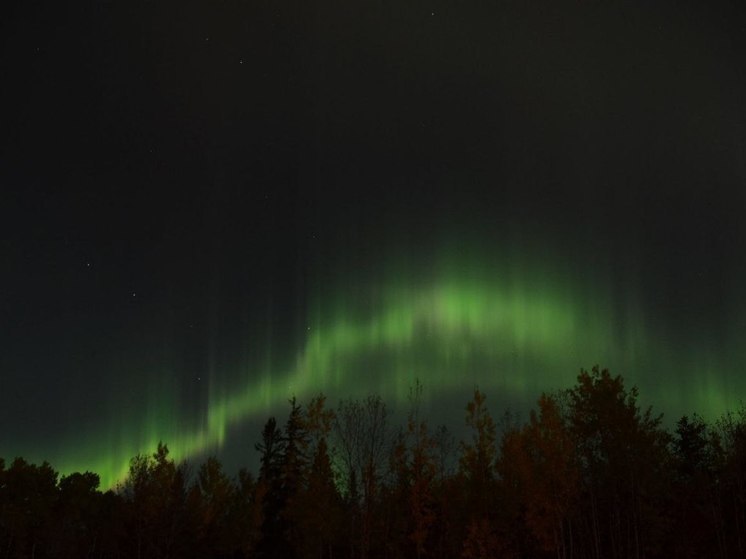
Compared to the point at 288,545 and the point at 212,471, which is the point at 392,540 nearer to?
the point at 288,545

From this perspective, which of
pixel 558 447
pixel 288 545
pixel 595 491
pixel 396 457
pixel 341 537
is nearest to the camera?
pixel 558 447

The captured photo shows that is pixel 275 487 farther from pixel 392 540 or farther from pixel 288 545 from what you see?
pixel 392 540

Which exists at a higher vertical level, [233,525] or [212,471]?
[212,471]

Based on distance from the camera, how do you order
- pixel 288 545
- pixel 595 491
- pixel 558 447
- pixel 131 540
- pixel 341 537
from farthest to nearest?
pixel 288 545 < pixel 131 540 < pixel 341 537 < pixel 595 491 < pixel 558 447

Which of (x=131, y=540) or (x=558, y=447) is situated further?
(x=131, y=540)

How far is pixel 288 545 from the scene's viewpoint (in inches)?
2302

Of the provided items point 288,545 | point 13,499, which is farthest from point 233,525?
point 13,499

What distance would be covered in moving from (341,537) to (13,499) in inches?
1474

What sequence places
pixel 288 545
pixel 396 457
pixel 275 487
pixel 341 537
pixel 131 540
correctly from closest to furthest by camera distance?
pixel 396 457 < pixel 341 537 < pixel 131 540 < pixel 288 545 < pixel 275 487

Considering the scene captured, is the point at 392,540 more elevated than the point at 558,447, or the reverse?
the point at 558,447

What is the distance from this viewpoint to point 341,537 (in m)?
50.1

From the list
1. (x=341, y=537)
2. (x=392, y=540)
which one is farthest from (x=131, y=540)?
(x=392, y=540)

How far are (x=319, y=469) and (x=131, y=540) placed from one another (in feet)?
60.6

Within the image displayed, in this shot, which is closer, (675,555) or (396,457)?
(675,555)
